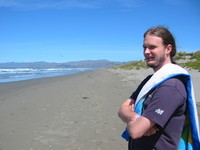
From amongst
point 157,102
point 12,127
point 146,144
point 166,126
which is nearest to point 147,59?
point 157,102

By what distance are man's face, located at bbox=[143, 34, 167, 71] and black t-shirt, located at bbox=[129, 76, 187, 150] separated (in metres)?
0.25

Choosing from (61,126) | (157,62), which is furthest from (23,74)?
(157,62)

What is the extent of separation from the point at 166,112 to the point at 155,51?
518 millimetres

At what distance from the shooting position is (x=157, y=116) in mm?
1550

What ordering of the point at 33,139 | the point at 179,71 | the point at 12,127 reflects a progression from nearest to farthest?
the point at 179,71 < the point at 33,139 < the point at 12,127

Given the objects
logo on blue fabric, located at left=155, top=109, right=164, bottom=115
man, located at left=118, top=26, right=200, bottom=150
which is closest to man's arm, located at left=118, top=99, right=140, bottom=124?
man, located at left=118, top=26, right=200, bottom=150

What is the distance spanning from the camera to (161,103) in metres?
1.55

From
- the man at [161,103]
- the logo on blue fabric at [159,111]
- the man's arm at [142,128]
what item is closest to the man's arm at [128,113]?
the man at [161,103]

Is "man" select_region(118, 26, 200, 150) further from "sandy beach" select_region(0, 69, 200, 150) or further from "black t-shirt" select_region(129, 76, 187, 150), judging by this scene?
"sandy beach" select_region(0, 69, 200, 150)

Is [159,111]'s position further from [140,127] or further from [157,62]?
[157,62]

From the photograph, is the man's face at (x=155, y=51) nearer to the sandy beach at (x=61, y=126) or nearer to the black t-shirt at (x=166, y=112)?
the black t-shirt at (x=166, y=112)

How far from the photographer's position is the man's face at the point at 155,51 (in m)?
1.81

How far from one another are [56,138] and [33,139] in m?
0.50

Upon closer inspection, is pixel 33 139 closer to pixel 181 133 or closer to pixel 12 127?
pixel 12 127
